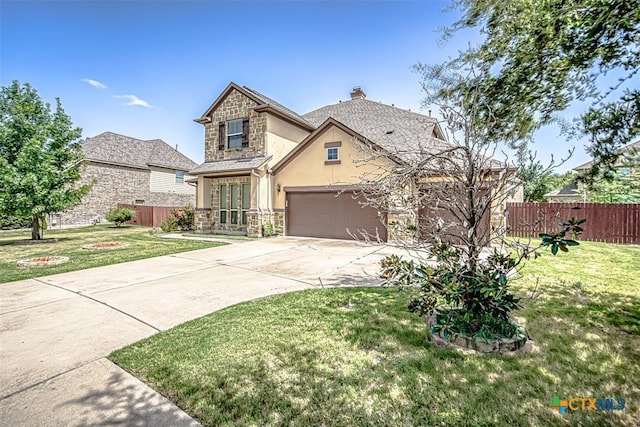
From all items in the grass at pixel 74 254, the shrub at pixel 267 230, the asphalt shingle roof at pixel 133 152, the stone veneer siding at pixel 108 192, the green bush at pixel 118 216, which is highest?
the asphalt shingle roof at pixel 133 152

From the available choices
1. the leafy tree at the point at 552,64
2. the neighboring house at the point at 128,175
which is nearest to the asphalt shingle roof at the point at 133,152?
the neighboring house at the point at 128,175

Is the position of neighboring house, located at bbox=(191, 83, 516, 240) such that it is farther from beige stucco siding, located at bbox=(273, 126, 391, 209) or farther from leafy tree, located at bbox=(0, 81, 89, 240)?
leafy tree, located at bbox=(0, 81, 89, 240)

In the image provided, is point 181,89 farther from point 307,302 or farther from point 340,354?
point 340,354

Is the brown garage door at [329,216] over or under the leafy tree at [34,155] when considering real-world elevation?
under

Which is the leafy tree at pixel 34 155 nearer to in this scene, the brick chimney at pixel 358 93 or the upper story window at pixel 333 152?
the upper story window at pixel 333 152

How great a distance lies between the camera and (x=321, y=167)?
14.0 meters

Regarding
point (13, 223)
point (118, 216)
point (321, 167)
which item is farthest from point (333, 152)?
point (13, 223)

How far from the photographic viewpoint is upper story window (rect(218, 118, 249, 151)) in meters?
16.0

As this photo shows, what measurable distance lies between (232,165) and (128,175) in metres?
16.6

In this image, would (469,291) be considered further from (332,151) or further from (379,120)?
(379,120)

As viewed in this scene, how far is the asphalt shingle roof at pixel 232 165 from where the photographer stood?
1465cm

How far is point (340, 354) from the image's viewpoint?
3.34m

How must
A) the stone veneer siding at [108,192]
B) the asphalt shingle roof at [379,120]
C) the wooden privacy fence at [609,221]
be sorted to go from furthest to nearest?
the stone veneer siding at [108,192]
the asphalt shingle roof at [379,120]
the wooden privacy fence at [609,221]

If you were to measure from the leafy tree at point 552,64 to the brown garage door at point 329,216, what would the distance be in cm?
838
